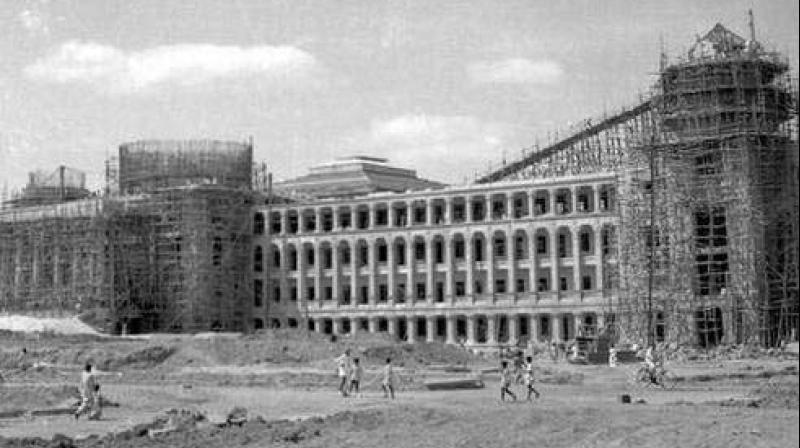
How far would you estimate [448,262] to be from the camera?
101 meters

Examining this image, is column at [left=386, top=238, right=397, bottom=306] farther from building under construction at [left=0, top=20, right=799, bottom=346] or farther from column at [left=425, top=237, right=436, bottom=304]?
column at [left=425, top=237, right=436, bottom=304]

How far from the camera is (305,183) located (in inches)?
5010

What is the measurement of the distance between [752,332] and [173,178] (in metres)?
59.8

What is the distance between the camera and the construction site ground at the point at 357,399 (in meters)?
28.5

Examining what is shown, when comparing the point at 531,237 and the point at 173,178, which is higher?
the point at 173,178

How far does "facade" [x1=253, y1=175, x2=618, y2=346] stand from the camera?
93.4 metres

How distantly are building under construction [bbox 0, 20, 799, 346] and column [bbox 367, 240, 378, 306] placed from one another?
0.98 feet

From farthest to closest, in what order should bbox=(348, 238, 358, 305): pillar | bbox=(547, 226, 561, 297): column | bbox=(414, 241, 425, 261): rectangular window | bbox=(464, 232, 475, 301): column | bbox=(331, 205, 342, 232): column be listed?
1. bbox=(331, 205, 342, 232): column
2. bbox=(348, 238, 358, 305): pillar
3. bbox=(414, 241, 425, 261): rectangular window
4. bbox=(464, 232, 475, 301): column
5. bbox=(547, 226, 561, 297): column

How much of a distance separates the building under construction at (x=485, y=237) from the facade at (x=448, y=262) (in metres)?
0.18

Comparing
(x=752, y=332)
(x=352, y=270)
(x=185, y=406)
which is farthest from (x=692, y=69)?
(x=185, y=406)

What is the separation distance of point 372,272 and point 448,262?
7998mm

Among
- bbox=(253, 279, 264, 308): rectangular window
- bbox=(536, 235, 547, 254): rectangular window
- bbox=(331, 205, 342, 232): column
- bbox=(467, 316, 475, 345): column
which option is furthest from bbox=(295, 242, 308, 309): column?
bbox=(536, 235, 547, 254): rectangular window

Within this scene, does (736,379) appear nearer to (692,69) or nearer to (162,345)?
(692,69)

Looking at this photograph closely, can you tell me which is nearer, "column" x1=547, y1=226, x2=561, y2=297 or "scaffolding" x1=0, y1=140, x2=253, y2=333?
"column" x1=547, y1=226, x2=561, y2=297
